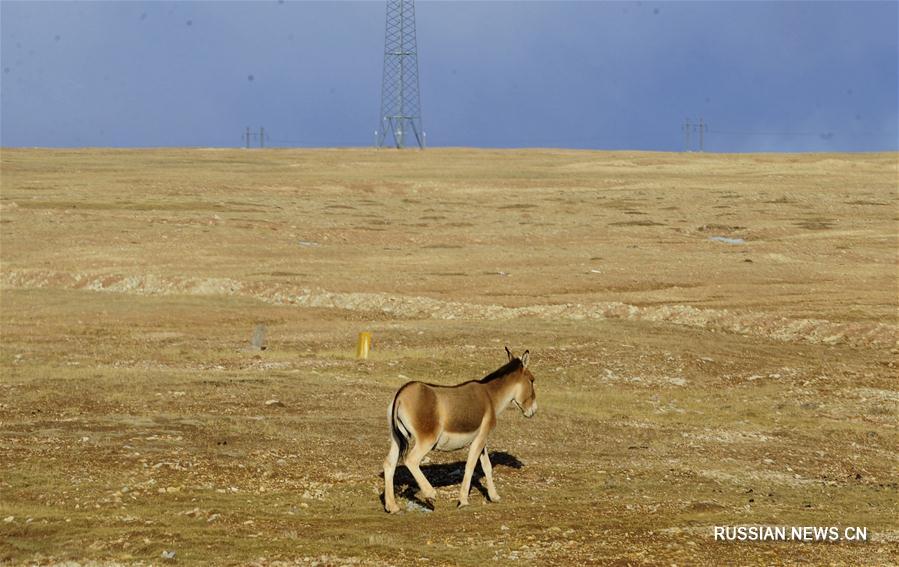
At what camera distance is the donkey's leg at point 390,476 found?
15.5 m

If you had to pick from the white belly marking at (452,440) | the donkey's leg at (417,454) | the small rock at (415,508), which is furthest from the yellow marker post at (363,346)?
the donkey's leg at (417,454)

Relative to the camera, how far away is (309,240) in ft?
211

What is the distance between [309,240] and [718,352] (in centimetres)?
3435

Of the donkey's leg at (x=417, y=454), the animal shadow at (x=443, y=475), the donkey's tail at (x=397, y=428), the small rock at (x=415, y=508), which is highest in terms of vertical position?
the donkey's tail at (x=397, y=428)

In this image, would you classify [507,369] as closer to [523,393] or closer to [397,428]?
[523,393]

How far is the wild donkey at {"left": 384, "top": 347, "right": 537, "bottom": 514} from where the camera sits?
594 inches

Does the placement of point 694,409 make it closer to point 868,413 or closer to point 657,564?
point 868,413

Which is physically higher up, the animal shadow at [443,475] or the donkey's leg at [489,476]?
the donkey's leg at [489,476]

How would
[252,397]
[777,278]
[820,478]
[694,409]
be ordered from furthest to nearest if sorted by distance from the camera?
[777,278] < [694,409] < [252,397] < [820,478]

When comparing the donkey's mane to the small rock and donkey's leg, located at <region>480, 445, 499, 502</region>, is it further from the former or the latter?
the small rock

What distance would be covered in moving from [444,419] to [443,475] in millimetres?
3966

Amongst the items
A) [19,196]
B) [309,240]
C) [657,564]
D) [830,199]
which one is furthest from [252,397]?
[830,199]

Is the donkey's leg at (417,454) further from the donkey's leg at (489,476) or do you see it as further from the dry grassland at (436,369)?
the donkey's leg at (489,476)

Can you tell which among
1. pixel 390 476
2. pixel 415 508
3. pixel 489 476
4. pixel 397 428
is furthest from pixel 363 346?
pixel 397 428
